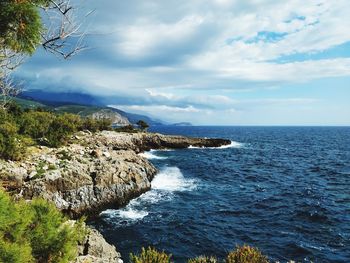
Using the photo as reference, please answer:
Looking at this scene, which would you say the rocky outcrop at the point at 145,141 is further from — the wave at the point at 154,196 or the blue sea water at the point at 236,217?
the blue sea water at the point at 236,217

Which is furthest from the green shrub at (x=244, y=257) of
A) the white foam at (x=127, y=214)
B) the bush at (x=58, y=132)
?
the bush at (x=58, y=132)

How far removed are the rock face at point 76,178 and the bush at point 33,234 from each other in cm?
1383

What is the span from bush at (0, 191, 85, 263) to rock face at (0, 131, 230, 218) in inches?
544

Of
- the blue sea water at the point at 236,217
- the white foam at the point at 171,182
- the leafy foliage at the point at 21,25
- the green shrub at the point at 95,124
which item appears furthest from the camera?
the green shrub at the point at 95,124

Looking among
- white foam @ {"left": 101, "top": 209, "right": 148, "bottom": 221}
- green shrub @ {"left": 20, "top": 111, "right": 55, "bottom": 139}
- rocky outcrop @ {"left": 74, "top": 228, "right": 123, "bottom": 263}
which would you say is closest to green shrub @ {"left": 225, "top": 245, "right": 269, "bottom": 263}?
rocky outcrop @ {"left": 74, "top": 228, "right": 123, "bottom": 263}

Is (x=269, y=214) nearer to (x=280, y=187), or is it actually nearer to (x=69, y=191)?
(x=280, y=187)

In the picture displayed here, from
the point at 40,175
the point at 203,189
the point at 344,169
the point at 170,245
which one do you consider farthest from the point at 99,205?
the point at 344,169

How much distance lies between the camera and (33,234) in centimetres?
1047

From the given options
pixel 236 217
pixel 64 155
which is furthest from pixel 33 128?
pixel 236 217

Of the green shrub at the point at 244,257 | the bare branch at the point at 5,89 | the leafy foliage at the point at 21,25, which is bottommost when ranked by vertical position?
the green shrub at the point at 244,257

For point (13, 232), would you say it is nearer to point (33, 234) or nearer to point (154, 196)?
point (33, 234)

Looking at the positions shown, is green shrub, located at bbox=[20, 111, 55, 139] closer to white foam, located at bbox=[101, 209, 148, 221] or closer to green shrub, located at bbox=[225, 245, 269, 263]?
white foam, located at bbox=[101, 209, 148, 221]

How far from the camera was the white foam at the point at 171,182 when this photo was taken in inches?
1533

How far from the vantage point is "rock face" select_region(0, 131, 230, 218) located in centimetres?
2564
